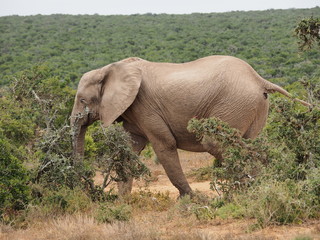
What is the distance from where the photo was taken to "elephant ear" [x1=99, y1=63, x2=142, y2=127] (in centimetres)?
848

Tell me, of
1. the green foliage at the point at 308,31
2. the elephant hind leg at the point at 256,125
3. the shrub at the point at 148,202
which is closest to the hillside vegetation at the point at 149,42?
the elephant hind leg at the point at 256,125

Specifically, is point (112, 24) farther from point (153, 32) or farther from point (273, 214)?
point (273, 214)

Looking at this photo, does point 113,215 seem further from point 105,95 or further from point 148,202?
point 105,95

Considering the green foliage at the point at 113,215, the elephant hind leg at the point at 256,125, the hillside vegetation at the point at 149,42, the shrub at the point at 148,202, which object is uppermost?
the elephant hind leg at the point at 256,125

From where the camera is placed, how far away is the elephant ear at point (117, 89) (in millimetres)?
8477

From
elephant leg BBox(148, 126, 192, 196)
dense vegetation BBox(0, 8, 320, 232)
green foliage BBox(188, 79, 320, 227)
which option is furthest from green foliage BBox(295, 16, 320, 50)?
elephant leg BBox(148, 126, 192, 196)

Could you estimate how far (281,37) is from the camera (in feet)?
131

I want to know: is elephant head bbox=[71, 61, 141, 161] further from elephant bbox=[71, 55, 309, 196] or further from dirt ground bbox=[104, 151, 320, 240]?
dirt ground bbox=[104, 151, 320, 240]

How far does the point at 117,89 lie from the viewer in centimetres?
864

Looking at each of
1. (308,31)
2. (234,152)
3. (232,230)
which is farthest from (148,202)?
(308,31)

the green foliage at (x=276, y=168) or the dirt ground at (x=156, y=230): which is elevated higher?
the green foliage at (x=276, y=168)

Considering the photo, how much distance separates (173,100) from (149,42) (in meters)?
34.6

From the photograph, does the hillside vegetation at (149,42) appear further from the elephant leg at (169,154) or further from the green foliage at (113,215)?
the green foliage at (113,215)

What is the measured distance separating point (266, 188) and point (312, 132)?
1.31 meters
